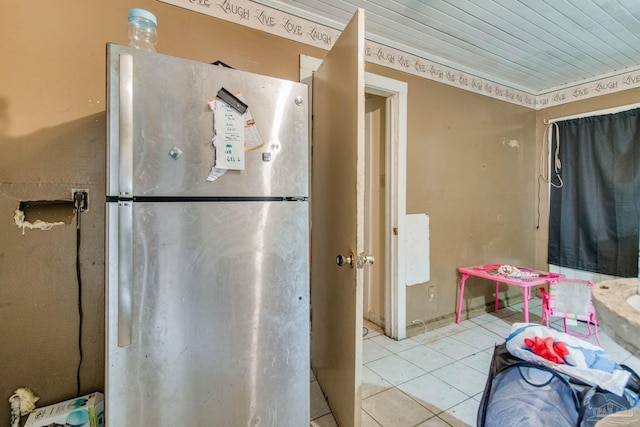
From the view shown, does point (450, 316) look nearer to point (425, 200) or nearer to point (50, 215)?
point (425, 200)

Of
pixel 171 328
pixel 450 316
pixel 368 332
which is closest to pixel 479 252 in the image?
pixel 450 316

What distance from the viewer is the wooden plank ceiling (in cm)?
197

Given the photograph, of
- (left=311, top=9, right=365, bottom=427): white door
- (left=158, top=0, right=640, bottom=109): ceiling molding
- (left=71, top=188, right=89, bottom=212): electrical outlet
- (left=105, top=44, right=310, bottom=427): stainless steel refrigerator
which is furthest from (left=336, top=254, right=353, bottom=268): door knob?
(left=158, top=0, right=640, bottom=109): ceiling molding

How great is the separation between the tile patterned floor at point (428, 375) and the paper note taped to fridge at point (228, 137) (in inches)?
57.2

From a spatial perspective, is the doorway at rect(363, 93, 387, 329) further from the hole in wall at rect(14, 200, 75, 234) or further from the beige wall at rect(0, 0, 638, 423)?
the hole in wall at rect(14, 200, 75, 234)

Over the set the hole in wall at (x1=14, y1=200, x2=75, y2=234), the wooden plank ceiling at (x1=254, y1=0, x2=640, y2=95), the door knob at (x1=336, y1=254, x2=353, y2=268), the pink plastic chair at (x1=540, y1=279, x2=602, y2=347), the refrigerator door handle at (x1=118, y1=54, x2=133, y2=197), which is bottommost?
the pink plastic chair at (x1=540, y1=279, x2=602, y2=347)

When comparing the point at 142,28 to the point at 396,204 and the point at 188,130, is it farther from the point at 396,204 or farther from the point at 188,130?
the point at 396,204

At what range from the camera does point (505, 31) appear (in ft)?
7.52

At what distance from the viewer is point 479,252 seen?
10.3ft

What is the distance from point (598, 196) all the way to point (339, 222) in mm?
3095

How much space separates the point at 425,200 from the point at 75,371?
2.65 m

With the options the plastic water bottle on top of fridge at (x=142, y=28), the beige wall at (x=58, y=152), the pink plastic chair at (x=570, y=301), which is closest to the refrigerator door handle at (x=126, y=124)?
the plastic water bottle on top of fridge at (x=142, y=28)

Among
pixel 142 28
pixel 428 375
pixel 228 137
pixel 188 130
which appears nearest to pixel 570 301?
pixel 428 375

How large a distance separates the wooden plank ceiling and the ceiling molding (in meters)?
0.05
